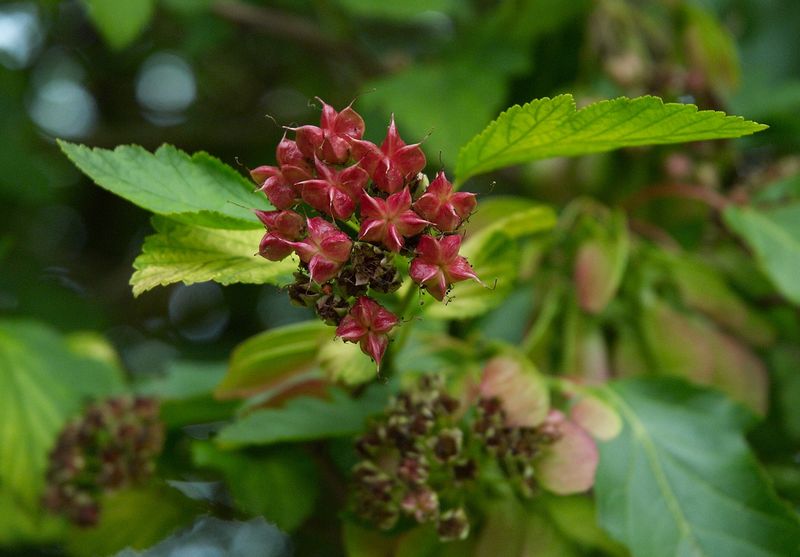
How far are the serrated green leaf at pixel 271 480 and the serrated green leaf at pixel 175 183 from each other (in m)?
0.27

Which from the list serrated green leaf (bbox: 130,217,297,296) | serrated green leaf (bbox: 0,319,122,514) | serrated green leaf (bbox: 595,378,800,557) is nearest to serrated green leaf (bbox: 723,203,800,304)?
serrated green leaf (bbox: 595,378,800,557)

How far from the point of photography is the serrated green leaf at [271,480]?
2.67 feet

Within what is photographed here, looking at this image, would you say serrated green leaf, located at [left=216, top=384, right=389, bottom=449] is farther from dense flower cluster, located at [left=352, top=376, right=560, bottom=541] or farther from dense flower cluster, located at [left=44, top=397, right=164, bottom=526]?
dense flower cluster, located at [left=44, top=397, right=164, bottom=526]

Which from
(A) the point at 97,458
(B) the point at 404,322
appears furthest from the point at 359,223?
(A) the point at 97,458

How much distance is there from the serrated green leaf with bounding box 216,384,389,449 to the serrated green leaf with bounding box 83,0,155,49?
0.63m

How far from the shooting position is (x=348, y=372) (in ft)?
2.29

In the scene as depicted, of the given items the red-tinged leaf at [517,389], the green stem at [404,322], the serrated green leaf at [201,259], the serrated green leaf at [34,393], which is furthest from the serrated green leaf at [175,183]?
the serrated green leaf at [34,393]

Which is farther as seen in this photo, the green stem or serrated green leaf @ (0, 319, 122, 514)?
serrated green leaf @ (0, 319, 122, 514)

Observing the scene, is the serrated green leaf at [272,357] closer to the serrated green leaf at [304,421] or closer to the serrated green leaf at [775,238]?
the serrated green leaf at [304,421]

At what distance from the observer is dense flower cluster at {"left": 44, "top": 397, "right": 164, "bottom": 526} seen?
34.8 inches

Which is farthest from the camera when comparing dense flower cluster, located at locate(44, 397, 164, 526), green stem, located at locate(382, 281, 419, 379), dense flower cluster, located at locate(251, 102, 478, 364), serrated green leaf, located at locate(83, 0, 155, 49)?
serrated green leaf, located at locate(83, 0, 155, 49)

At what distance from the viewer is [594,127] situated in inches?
23.1

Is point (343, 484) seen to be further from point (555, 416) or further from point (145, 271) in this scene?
point (145, 271)

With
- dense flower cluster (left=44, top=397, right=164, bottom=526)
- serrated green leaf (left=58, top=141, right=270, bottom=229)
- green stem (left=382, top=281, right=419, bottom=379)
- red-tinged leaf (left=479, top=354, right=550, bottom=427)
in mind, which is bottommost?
dense flower cluster (left=44, top=397, right=164, bottom=526)
